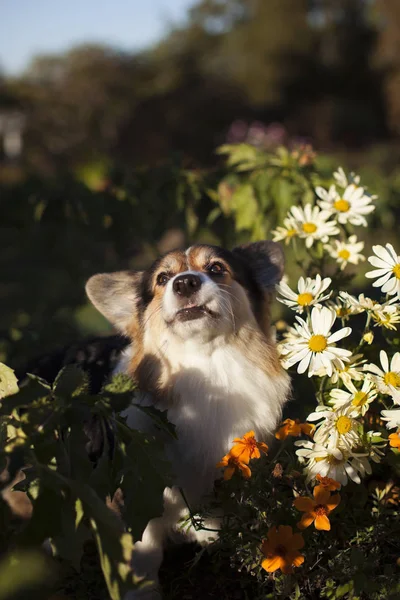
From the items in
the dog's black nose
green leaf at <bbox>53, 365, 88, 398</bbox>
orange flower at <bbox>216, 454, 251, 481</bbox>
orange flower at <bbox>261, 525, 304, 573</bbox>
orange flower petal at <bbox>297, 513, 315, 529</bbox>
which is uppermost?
green leaf at <bbox>53, 365, 88, 398</bbox>

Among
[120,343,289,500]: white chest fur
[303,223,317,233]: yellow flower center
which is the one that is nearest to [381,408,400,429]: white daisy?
[120,343,289,500]: white chest fur

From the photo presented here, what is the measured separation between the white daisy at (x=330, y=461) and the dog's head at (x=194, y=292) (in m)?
0.71

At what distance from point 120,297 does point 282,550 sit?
1.50 m

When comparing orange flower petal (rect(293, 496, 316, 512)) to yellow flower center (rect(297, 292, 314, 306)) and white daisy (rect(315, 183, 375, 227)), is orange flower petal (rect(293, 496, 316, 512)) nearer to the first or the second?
yellow flower center (rect(297, 292, 314, 306))

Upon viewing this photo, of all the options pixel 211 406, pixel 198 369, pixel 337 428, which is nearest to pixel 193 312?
pixel 198 369

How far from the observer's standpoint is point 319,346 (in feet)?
7.51

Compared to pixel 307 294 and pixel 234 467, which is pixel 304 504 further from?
pixel 307 294

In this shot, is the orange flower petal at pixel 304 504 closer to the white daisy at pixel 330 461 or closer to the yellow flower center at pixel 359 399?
the white daisy at pixel 330 461

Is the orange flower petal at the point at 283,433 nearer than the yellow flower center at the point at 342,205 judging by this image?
Yes

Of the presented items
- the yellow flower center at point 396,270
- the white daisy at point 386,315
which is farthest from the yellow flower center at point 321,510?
the yellow flower center at point 396,270

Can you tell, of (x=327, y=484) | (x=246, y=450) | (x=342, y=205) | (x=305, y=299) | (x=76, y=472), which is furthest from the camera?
(x=342, y=205)

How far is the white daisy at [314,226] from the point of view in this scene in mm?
2979

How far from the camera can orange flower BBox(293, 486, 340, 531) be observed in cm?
209

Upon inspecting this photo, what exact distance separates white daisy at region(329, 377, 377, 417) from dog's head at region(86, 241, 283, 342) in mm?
679
